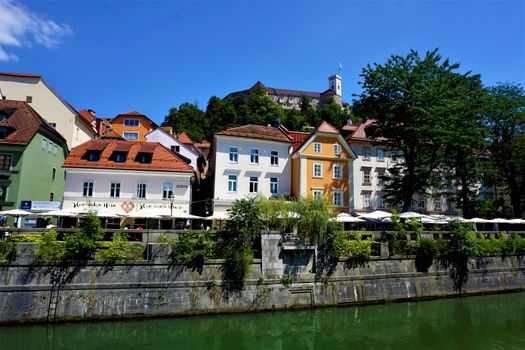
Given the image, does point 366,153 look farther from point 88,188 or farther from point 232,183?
point 88,188

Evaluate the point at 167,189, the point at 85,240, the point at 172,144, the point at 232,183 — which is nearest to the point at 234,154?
the point at 232,183

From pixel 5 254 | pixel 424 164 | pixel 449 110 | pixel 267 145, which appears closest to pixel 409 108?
pixel 449 110

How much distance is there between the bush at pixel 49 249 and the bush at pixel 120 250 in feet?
6.48

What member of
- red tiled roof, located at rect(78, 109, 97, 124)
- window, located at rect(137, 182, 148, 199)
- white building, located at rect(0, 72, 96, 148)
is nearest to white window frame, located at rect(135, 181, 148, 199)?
window, located at rect(137, 182, 148, 199)

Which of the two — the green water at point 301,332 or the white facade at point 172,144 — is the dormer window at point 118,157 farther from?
the green water at point 301,332

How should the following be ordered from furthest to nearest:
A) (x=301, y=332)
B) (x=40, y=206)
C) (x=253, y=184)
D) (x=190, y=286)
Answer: (x=253, y=184) < (x=40, y=206) < (x=190, y=286) < (x=301, y=332)

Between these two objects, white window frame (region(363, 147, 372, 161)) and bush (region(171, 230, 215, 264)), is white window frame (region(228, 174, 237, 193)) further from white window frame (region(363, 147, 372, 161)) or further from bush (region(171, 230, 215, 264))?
white window frame (region(363, 147, 372, 161))

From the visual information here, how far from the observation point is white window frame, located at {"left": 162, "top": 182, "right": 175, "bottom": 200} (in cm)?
3247

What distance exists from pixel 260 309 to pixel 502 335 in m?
12.4

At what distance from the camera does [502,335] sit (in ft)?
59.2

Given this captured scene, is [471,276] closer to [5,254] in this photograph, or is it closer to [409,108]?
[409,108]

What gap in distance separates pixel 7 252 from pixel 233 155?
21.1 metres

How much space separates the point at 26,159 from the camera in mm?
31062

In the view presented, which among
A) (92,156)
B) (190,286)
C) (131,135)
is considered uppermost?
(131,135)
